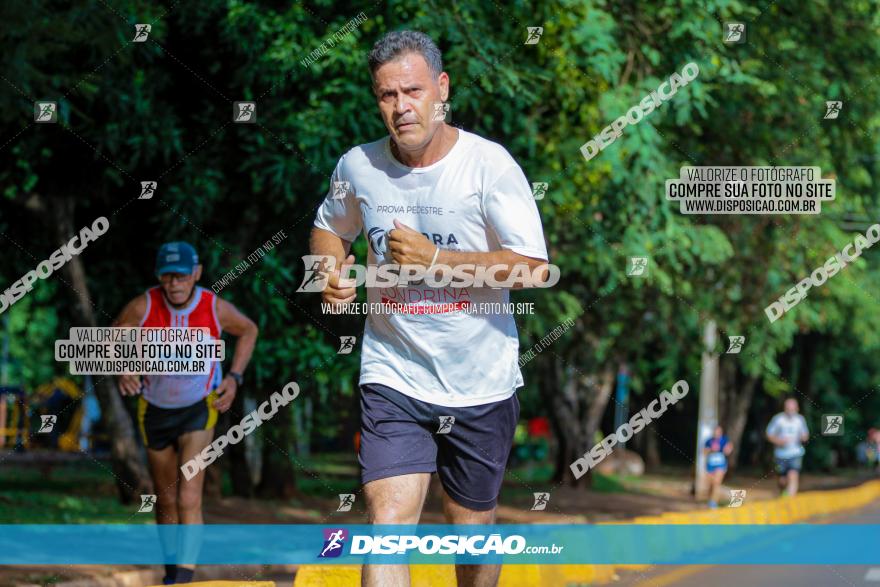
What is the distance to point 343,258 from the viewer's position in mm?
5172

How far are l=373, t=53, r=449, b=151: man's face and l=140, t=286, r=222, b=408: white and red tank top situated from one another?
11.6 feet

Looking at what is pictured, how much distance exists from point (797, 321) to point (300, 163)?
977 cm

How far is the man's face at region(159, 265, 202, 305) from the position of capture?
816cm

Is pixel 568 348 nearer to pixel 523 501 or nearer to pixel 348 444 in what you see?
pixel 523 501

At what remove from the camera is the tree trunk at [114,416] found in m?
16.0

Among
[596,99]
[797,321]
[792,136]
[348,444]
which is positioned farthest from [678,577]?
[348,444]

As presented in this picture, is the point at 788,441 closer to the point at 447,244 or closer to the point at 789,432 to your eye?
the point at 789,432

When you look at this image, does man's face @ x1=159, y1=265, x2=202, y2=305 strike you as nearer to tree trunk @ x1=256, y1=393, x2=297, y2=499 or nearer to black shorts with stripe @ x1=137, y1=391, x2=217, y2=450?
black shorts with stripe @ x1=137, y1=391, x2=217, y2=450

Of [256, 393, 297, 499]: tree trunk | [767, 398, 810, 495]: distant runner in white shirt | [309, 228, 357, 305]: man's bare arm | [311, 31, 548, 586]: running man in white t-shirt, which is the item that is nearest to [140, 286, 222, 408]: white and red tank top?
[309, 228, 357, 305]: man's bare arm

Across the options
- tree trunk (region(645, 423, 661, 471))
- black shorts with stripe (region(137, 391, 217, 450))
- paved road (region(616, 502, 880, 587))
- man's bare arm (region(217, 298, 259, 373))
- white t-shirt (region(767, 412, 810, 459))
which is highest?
man's bare arm (region(217, 298, 259, 373))

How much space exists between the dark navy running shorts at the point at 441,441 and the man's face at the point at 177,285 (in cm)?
333

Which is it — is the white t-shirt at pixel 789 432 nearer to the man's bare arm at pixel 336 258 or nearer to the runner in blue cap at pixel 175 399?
the runner in blue cap at pixel 175 399

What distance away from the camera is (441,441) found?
5.15m

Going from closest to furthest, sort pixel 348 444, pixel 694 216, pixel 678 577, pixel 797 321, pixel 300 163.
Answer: pixel 678 577
pixel 300 163
pixel 694 216
pixel 797 321
pixel 348 444
